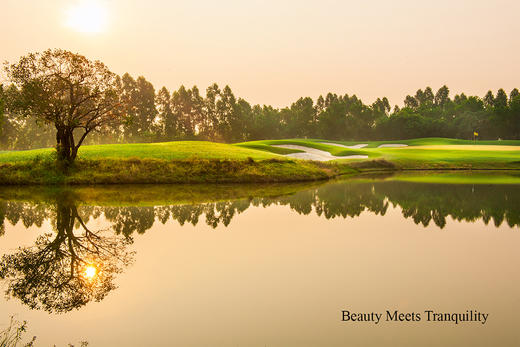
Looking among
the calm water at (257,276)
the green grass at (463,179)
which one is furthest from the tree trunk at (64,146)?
the green grass at (463,179)

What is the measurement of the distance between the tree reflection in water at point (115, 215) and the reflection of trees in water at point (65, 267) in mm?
16

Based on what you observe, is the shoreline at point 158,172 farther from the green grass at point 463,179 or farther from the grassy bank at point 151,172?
the green grass at point 463,179

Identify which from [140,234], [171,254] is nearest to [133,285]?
[171,254]

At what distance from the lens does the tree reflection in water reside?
657cm

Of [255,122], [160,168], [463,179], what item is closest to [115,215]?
[160,168]

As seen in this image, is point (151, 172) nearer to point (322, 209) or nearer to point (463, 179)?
point (322, 209)

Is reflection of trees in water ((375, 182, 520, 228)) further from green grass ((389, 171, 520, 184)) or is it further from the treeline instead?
the treeline

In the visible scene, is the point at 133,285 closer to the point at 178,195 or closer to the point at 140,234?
the point at 140,234

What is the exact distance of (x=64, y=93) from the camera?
87.1ft

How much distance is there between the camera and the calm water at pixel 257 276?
4.75 metres

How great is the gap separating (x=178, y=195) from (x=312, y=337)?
1494cm

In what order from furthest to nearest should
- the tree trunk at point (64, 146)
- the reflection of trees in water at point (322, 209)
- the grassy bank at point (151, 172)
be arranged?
1. the tree trunk at point (64, 146)
2. the grassy bank at point (151, 172)
3. the reflection of trees in water at point (322, 209)

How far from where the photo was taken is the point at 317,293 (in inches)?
224

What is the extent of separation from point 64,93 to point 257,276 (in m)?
25.9
